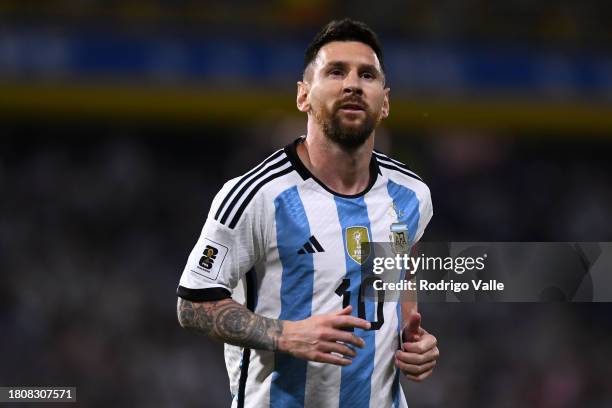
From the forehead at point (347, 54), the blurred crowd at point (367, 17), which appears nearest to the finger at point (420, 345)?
the forehead at point (347, 54)

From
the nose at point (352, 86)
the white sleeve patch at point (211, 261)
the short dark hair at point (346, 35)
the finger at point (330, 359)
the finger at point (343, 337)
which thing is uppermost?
the short dark hair at point (346, 35)

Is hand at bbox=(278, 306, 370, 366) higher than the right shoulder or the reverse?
the reverse

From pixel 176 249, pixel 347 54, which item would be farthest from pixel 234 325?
pixel 176 249

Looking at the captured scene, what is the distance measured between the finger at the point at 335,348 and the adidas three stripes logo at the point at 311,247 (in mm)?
332

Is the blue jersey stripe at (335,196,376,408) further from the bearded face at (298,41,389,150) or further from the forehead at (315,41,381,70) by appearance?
the forehead at (315,41,381,70)

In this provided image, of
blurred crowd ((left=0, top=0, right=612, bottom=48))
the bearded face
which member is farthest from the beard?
blurred crowd ((left=0, top=0, right=612, bottom=48))

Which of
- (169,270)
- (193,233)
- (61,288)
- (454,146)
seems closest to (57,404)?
(61,288)

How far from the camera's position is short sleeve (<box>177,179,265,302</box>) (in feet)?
8.66

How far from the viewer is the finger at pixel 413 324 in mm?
2734

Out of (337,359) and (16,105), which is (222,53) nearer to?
(16,105)

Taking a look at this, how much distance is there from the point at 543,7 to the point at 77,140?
19.0 feet

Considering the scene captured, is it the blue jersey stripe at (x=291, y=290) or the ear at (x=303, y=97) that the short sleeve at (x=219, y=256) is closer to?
the blue jersey stripe at (x=291, y=290)

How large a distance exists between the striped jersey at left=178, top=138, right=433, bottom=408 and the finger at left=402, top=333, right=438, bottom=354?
6 cm

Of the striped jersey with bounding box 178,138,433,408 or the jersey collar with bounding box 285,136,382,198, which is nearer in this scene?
the striped jersey with bounding box 178,138,433,408
